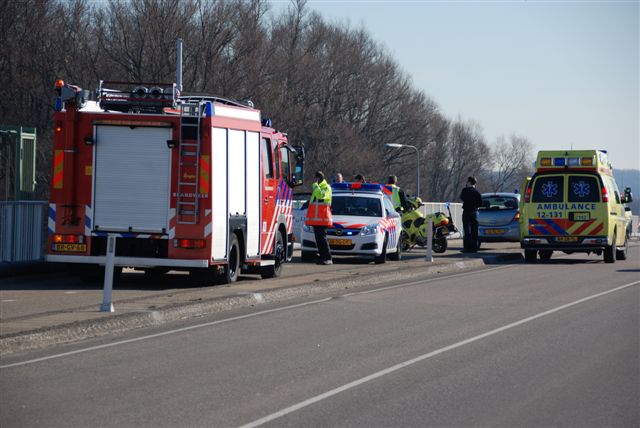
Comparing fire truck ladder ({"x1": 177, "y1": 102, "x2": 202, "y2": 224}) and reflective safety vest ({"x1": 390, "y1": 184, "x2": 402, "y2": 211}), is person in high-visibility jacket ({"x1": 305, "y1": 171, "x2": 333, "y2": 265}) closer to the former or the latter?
reflective safety vest ({"x1": 390, "y1": 184, "x2": 402, "y2": 211})

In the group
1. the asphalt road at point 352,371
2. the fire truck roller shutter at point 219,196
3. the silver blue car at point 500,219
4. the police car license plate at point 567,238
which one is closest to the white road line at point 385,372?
the asphalt road at point 352,371

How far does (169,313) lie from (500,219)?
21610 millimetres

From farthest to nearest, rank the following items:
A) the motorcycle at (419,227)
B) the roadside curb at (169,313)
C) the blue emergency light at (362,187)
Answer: the motorcycle at (419,227) < the blue emergency light at (362,187) < the roadside curb at (169,313)

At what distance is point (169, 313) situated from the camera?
46.0 feet

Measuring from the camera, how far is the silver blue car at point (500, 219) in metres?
34.1

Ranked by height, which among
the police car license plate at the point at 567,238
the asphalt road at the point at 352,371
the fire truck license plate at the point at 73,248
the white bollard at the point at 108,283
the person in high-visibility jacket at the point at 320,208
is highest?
the person in high-visibility jacket at the point at 320,208

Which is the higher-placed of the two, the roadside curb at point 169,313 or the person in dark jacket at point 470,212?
the person in dark jacket at point 470,212

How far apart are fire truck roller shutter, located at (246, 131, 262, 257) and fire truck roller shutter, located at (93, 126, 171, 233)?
6.46 ft

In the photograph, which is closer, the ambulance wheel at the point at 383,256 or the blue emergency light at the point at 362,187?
the ambulance wheel at the point at 383,256

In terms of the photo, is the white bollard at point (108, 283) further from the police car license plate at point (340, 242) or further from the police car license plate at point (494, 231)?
the police car license plate at point (494, 231)

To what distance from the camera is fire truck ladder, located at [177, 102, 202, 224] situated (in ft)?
55.6

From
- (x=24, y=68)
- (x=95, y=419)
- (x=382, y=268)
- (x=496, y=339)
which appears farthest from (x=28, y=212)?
(x=24, y=68)

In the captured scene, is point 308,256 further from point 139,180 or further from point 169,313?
point 169,313

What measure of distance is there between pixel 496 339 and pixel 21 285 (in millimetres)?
8941
